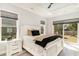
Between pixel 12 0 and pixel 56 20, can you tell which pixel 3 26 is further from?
pixel 56 20

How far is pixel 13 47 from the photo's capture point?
1871 millimetres

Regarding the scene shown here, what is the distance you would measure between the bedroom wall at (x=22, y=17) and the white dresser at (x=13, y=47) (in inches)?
7.0

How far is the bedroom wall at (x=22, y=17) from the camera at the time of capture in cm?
178

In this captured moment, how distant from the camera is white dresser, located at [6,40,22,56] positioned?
181 cm

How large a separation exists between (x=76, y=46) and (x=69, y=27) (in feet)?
1.50

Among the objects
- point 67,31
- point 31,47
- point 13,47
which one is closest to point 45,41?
point 31,47

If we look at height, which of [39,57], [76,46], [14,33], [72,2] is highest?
[72,2]

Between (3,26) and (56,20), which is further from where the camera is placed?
(56,20)

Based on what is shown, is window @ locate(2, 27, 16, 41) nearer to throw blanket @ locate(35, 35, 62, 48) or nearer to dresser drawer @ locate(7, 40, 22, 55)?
dresser drawer @ locate(7, 40, 22, 55)

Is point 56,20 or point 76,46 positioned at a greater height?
point 56,20

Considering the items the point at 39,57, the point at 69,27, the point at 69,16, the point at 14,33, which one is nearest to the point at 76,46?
the point at 69,27

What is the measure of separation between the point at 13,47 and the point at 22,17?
73 centimetres

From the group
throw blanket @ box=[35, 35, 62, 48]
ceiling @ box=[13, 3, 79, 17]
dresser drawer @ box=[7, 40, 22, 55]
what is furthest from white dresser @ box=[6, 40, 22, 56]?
ceiling @ box=[13, 3, 79, 17]

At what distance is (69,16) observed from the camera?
5.98 ft
